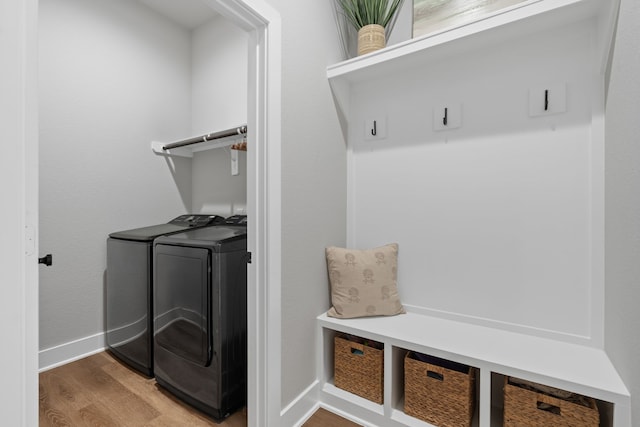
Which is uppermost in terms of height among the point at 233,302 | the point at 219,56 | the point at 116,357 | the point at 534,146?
the point at 219,56

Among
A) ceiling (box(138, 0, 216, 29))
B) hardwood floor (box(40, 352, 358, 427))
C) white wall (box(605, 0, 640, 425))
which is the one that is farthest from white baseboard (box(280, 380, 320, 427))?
ceiling (box(138, 0, 216, 29))

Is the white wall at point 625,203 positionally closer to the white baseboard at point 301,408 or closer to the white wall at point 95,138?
the white baseboard at point 301,408

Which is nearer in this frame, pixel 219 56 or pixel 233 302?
pixel 233 302

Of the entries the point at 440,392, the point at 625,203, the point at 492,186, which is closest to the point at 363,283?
the point at 440,392

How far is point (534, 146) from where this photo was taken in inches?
58.3

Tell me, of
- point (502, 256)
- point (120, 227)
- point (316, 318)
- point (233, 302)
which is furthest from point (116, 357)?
point (502, 256)

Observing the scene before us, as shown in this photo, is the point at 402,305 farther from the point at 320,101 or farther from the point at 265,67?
the point at 265,67

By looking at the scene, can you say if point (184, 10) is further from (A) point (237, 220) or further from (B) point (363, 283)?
(B) point (363, 283)

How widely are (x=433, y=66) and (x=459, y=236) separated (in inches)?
39.2

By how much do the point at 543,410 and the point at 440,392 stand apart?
0.40m

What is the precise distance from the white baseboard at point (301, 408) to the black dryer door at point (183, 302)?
0.49 meters

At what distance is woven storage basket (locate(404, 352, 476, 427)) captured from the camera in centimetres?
138

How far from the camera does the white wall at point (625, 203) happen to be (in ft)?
2.94

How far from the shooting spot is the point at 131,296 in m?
2.06
